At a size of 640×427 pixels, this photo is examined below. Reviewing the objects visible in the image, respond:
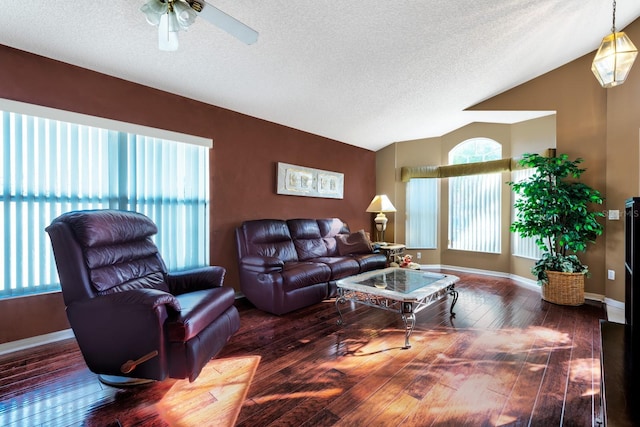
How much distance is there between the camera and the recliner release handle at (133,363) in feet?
5.38

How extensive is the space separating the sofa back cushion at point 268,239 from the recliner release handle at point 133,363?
186 cm

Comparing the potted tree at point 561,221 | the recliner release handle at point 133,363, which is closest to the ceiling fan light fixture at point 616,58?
the potted tree at point 561,221

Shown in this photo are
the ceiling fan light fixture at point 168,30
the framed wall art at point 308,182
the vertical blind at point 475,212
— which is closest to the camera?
the ceiling fan light fixture at point 168,30

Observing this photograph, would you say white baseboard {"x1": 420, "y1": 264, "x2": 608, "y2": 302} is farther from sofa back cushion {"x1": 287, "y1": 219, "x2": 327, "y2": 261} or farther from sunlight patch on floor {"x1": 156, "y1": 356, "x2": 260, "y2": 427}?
sunlight patch on floor {"x1": 156, "y1": 356, "x2": 260, "y2": 427}

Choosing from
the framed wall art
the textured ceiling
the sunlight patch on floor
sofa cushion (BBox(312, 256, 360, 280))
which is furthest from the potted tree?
the sunlight patch on floor

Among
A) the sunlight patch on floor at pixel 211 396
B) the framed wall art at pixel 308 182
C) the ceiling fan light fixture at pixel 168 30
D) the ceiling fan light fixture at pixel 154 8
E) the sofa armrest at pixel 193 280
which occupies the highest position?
the ceiling fan light fixture at pixel 154 8

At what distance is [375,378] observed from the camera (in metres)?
1.98

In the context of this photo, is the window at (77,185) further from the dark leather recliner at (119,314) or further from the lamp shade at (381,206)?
the lamp shade at (381,206)

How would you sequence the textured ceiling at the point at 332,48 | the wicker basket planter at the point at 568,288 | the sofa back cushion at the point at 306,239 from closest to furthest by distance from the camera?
1. the textured ceiling at the point at 332,48
2. the wicker basket planter at the point at 568,288
3. the sofa back cushion at the point at 306,239

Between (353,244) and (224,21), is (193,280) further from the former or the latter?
(353,244)

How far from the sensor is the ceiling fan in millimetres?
1635

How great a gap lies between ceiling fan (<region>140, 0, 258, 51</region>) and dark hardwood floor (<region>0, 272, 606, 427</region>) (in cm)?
224

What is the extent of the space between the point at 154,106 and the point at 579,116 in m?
5.30

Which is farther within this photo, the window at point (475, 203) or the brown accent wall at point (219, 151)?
the window at point (475, 203)
